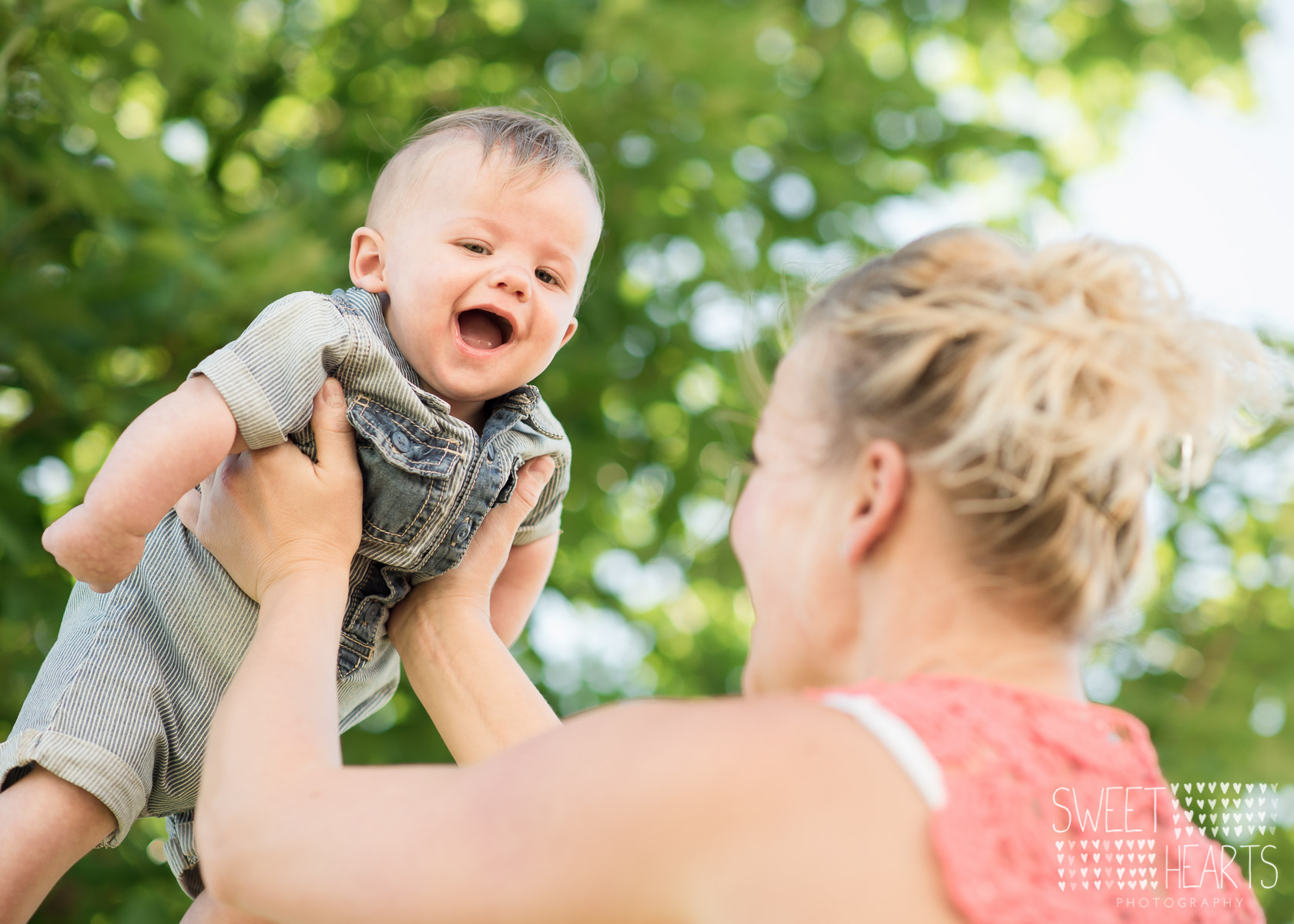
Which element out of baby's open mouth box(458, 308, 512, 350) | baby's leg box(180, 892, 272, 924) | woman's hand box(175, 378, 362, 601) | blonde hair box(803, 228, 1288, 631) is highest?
blonde hair box(803, 228, 1288, 631)

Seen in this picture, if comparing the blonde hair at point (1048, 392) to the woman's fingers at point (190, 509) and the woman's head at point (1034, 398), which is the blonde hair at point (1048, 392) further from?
the woman's fingers at point (190, 509)

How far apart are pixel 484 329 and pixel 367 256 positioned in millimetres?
238

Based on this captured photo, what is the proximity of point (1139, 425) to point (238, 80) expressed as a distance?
3303 millimetres

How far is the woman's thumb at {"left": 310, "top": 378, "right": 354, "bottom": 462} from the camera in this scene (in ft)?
4.87

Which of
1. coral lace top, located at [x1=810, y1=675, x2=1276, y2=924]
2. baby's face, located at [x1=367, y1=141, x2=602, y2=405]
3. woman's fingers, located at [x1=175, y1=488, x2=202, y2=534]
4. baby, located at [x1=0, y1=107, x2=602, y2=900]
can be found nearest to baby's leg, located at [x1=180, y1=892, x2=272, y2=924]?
baby, located at [x1=0, y1=107, x2=602, y2=900]

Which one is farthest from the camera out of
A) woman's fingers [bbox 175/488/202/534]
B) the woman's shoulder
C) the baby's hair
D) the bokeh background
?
the bokeh background

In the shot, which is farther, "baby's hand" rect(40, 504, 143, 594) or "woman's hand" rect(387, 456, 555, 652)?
"woman's hand" rect(387, 456, 555, 652)

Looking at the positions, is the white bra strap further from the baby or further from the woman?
the baby

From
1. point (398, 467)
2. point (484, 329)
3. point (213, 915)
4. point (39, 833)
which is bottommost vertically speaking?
point (213, 915)

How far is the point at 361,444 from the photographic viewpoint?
1.52m

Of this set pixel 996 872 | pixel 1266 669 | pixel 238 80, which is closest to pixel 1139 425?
pixel 996 872

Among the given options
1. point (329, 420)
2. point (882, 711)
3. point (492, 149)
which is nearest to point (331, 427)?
point (329, 420)

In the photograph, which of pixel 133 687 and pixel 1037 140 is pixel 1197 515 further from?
pixel 133 687

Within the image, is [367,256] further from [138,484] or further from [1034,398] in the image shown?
[1034,398]
